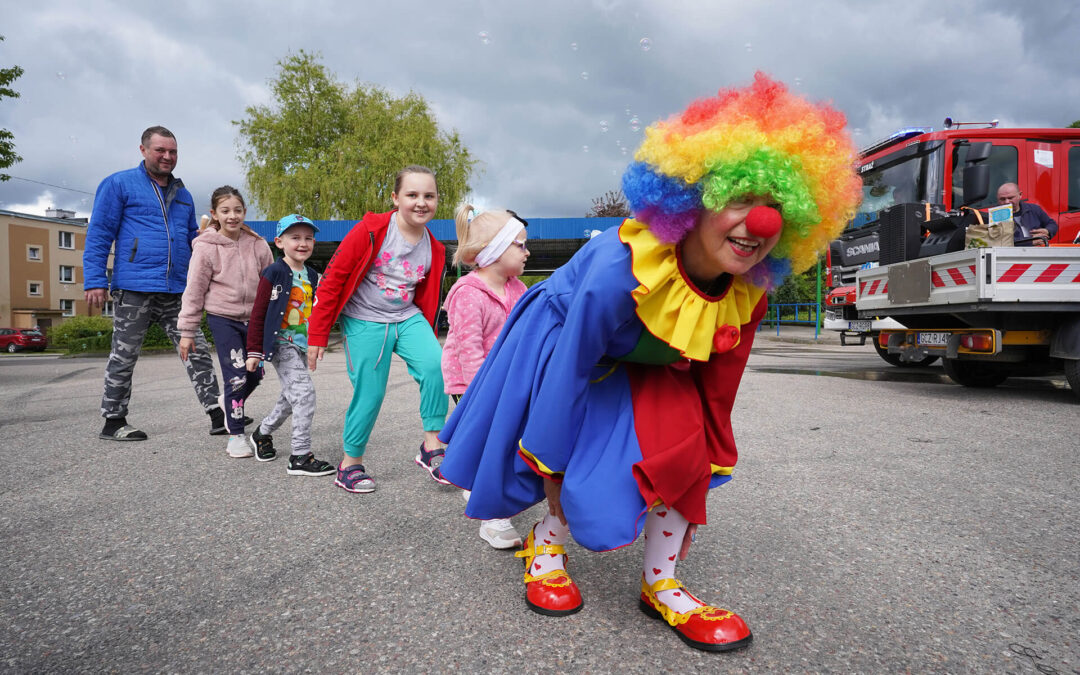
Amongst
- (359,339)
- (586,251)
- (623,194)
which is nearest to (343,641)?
(586,251)

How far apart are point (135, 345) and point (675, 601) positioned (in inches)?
170

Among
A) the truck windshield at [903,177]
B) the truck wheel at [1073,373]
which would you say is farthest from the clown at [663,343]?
the truck windshield at [903,177]

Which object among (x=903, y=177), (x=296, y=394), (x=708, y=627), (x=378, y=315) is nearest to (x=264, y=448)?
(x=296, y=394)

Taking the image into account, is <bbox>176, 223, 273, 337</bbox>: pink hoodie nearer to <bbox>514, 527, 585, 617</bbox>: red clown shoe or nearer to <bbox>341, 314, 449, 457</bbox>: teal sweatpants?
<bbox>341, 314, 449, 457</bbox>: teal sweatpants

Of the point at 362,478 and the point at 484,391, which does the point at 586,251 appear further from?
the point at 362,478

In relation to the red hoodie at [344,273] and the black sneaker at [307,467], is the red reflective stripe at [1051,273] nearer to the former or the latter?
the red hoodie at [344,273]

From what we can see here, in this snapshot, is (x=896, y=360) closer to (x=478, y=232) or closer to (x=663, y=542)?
(x=478, y=232)

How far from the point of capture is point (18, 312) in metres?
45.2

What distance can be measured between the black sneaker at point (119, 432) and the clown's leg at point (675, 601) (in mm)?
4151

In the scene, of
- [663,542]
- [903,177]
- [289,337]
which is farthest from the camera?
[903,177]

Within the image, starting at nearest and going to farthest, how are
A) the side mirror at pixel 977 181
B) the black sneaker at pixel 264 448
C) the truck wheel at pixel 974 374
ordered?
the black sneaker at pixel 264 448, the side mirror at pixel 977 181, the truck wheel at pixel 974 374

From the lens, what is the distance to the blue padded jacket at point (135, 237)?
14.7 ft

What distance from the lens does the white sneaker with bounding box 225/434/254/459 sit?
163 inches

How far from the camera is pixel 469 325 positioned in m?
3.06
